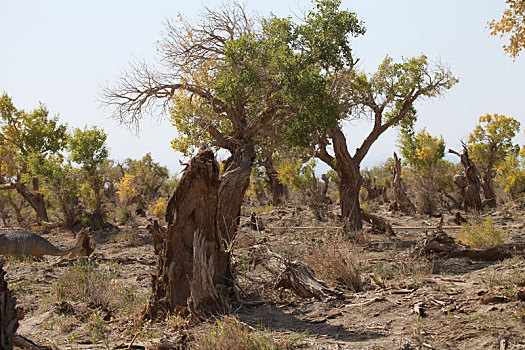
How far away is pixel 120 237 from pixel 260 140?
6.36 meters

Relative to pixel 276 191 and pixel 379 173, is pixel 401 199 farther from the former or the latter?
pixel 379 173

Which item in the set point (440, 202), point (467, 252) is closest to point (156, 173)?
point (440, 202)

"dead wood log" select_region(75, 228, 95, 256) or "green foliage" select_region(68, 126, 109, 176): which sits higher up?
"green foliage" select_region(68, 126, 109, 176)

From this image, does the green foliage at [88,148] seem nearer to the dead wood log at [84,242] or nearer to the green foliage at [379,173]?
the dead wood log at [84,242]

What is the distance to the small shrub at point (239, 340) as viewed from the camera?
4293mm

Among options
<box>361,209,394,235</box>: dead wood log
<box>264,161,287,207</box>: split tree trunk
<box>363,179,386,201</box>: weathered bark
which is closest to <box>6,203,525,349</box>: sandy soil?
<box>361,209,394,235</box>: dead wood log

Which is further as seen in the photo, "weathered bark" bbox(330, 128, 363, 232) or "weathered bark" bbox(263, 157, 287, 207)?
"weathered bark" bbox(263, 157, 287, 207)

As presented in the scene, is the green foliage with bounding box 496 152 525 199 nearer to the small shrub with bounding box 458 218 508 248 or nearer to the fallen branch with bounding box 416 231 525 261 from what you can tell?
the small shrub with bounding box 458 218 508 248

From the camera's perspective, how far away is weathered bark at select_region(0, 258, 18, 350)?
3.87 m

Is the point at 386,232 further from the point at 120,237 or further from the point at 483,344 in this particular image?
the point at 483,344

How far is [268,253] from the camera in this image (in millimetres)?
7008

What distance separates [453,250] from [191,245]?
5.53 metres

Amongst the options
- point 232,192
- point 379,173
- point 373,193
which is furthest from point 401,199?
point 379,173

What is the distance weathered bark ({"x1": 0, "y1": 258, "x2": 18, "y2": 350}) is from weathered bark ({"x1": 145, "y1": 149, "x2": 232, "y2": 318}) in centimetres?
211
